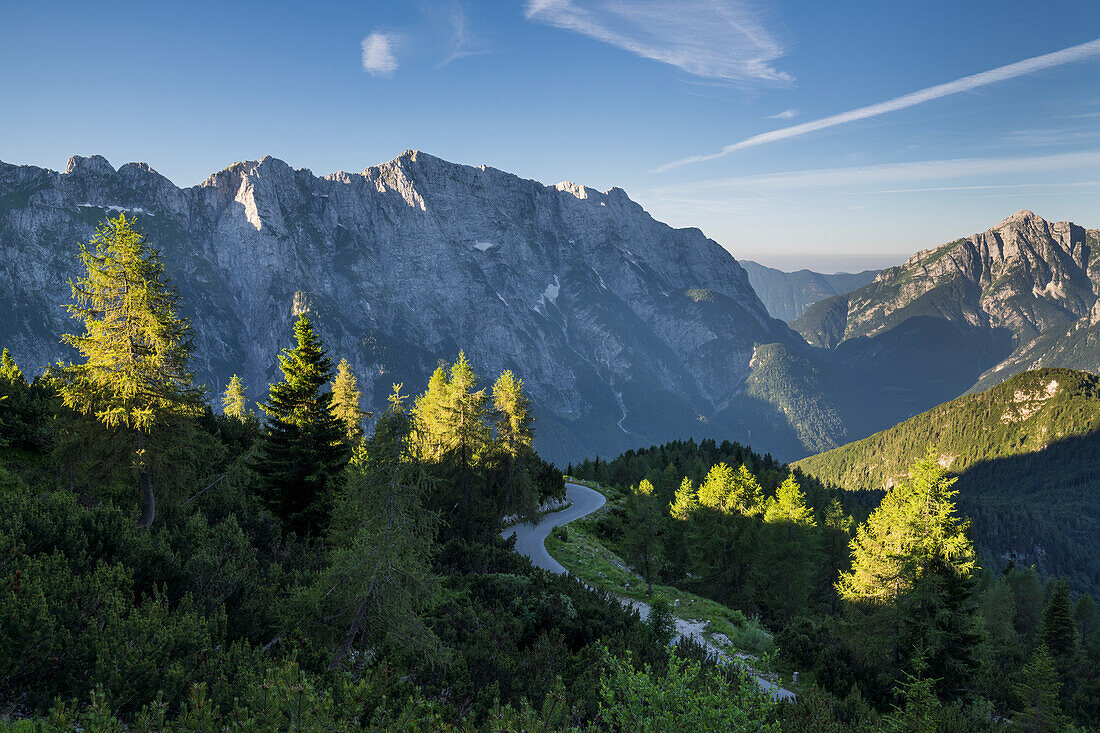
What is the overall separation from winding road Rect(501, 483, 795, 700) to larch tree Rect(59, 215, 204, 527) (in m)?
14.9

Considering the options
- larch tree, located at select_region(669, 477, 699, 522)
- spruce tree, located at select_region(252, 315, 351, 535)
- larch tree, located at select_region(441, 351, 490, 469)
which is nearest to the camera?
spruce tree, located at select_region(252, 315, 351, 535)

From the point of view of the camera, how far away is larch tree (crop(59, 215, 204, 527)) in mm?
16125

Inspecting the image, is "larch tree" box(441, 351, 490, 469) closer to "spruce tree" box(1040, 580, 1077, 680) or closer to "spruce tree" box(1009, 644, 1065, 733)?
"spruce tree" box(1009, 644, 1065, 733)

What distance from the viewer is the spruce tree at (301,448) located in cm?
2059

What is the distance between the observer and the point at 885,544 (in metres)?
22.5

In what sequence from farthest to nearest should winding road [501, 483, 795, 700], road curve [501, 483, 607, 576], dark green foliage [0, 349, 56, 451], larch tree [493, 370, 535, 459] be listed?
larch tree [493, 370, 535, 459], road curve [501, 483, 607, 576], winding road [501, 483, 795, 700], dark green foliage [0, 349, 56, 451]

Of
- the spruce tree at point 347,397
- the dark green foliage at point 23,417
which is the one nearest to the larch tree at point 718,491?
the spruce tree at point 347,397

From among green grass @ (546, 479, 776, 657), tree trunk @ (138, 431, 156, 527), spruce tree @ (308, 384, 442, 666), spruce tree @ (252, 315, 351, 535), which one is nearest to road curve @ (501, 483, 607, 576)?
green grass @ (546, 479, 776, 657)

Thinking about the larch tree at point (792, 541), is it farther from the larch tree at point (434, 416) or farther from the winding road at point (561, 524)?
the larch tree at point (434, 416)

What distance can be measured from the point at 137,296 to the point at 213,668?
1390cm

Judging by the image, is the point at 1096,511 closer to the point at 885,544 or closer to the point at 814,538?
the point at 814,538

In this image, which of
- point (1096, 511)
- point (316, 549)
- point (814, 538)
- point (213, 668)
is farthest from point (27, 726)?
point (1096, 511)

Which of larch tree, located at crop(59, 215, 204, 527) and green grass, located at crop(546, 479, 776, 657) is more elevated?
larch tree, located at crop(59, 215, 204, 527)

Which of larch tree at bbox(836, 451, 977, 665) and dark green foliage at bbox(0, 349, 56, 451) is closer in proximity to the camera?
larch tree at bbox(836, 451, 977, 665)
